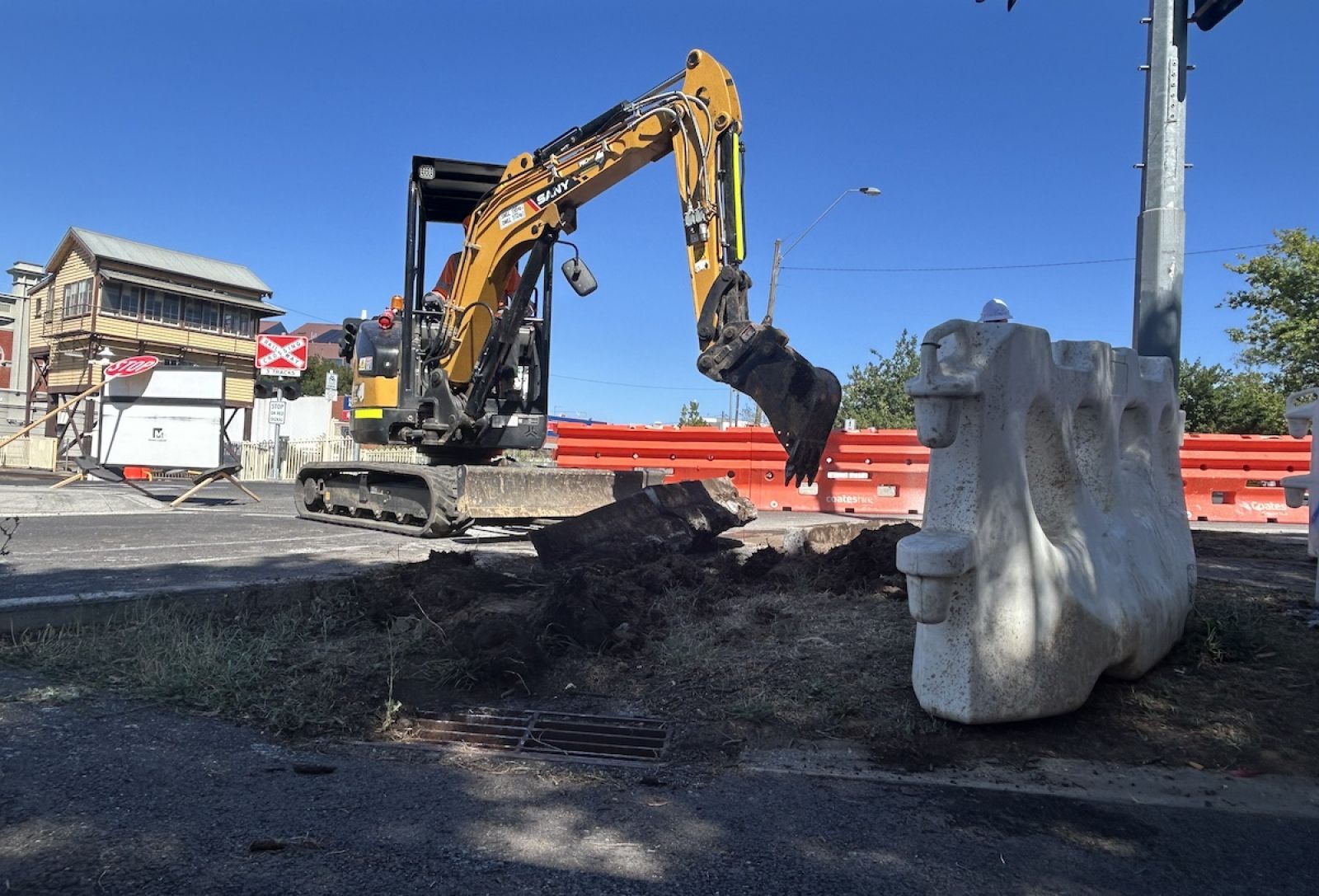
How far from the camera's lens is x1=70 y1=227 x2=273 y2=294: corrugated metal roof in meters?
34.9

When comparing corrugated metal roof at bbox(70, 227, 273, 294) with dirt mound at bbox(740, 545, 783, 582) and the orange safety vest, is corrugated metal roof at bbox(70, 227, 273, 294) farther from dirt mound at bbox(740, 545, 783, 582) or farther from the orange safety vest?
dirt mound at bbox(740, 545, 783, 582)

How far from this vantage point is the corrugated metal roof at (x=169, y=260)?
34906 mm

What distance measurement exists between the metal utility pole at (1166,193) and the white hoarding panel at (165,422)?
1331 cm

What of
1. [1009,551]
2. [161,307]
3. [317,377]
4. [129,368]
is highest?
[161,307]

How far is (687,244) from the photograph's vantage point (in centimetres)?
824

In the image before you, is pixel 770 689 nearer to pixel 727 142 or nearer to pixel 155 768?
pixel 155 768

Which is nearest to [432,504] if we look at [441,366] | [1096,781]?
[441,366]

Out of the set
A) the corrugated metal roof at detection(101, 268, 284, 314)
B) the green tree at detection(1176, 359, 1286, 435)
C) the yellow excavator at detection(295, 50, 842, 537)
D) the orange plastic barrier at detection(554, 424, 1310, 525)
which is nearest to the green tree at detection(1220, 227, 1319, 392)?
the green tree at detection(1176, 359, 1286, 435)

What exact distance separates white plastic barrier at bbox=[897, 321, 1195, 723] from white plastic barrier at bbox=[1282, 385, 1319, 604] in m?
3.35

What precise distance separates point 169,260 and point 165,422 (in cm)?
2656

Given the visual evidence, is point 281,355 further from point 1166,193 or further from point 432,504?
point 1166,193

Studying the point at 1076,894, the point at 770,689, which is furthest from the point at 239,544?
the point at 1076,894

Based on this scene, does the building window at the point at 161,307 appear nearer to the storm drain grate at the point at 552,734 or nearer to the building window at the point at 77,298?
the building window at the point at 77,298

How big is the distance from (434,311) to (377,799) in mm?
8144
